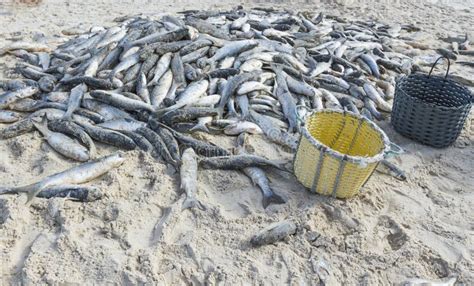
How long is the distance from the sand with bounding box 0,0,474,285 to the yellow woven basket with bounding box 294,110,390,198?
0.61 ft

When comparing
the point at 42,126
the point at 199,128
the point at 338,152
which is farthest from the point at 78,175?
the point at 338,152

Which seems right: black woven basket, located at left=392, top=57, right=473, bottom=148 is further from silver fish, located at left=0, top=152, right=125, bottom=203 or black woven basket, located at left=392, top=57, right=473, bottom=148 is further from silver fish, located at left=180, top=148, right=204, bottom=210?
silver fish, located at left=0, top=152, right=125, bottom=203

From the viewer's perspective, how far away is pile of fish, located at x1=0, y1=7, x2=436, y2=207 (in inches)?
195

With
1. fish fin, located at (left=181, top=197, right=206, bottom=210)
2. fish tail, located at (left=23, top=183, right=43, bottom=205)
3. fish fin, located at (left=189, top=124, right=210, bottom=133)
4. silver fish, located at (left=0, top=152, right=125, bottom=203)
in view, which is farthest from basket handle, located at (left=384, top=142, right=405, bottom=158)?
fish tail, located at (left=23, top=183, right=43, bottom=205)

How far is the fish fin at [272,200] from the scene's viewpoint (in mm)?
4332

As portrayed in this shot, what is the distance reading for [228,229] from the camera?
399 cm

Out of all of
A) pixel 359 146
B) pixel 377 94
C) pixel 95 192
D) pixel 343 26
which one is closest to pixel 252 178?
pixel 359 146

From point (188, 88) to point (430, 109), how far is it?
2.99 meters

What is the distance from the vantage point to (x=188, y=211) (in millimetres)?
4172

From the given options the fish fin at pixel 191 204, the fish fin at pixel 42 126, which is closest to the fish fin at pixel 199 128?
the fish fin at pixel 191 204

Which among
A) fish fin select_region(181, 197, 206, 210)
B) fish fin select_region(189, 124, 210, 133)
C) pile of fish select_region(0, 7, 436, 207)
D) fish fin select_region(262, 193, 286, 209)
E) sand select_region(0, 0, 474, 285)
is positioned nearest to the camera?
sand select_region(0, 0, 474, 285)

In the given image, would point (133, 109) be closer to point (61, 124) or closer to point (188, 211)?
point (61, 124)

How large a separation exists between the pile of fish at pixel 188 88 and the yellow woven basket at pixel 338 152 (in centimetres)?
33

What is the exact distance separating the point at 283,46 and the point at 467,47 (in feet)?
15.9
